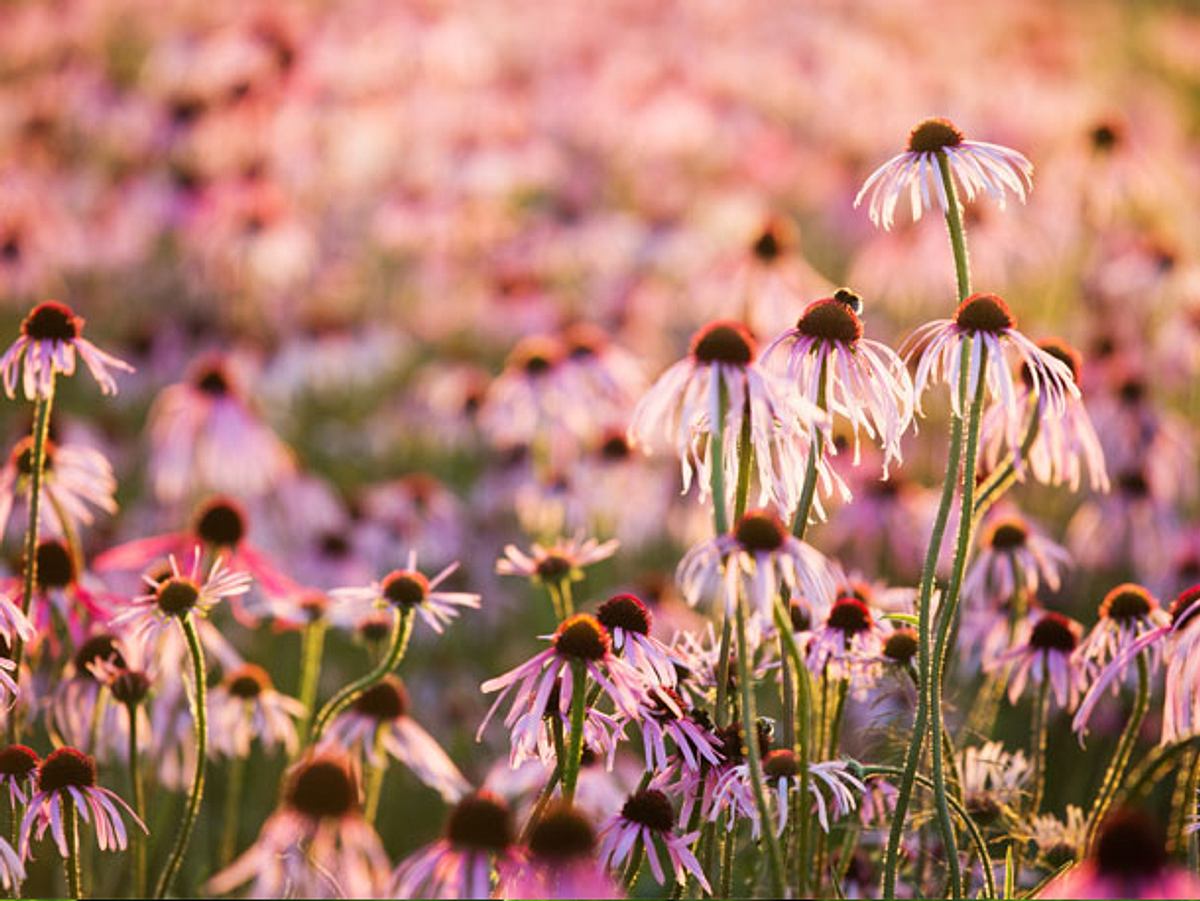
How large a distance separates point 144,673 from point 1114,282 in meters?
4.85

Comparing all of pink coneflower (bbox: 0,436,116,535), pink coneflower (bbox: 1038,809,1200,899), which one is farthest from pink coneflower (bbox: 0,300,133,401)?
pink coneflower (bbox: 1038,809,1200,899)

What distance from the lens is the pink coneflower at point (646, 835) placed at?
1.74 meters

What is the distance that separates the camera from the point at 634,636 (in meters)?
1.91

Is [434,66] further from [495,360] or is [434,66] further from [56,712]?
[56,712]

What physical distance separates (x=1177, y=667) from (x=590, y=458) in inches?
110

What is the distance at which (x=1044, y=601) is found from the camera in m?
4.54

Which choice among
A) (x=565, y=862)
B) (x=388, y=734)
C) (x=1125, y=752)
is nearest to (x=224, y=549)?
(x=388, y=734)

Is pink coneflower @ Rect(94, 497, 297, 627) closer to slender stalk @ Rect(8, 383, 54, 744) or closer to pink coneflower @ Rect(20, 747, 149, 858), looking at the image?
slender stalk @ Rect(8, 383, 54, 744)

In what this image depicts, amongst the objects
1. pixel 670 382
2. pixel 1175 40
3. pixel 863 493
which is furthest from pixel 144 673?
pixel 1175 40

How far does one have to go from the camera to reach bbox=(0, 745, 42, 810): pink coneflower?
184cm

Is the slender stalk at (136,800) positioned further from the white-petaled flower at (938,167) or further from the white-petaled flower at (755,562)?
the white-petaled flower at (938,167)

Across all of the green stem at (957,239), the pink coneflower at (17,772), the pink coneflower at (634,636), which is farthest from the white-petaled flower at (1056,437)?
the pink coneflower at (17,772)

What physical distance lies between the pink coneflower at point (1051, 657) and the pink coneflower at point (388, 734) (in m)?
1.00

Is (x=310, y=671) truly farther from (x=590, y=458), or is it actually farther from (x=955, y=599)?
(x=590, y=458)
